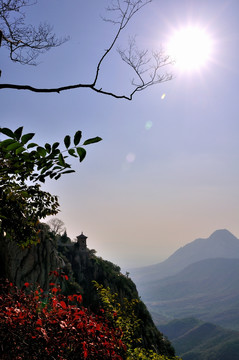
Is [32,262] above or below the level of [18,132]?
above

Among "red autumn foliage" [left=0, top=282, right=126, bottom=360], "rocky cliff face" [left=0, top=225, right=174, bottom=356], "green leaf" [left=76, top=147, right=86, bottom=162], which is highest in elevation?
"rocky cliff face" [left=0, top=225, right=174, bottom=356]

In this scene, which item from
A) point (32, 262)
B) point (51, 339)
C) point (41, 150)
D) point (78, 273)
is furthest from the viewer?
point (78, 273)

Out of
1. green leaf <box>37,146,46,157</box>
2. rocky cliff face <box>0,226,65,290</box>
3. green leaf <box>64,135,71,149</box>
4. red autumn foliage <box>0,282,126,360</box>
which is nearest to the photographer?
green leaf <box>64,135,71,149</box>

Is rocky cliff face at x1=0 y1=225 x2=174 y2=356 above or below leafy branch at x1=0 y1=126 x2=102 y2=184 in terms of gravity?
above

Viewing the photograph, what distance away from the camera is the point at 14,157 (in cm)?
312

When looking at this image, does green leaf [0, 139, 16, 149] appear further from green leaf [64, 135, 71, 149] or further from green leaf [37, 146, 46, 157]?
green leaf [64, 135, 71, 149]

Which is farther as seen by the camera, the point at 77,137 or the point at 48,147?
the point at 48,147

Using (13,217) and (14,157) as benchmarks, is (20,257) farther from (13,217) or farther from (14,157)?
(14,157)

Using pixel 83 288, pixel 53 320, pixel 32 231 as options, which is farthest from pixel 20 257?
pixel 83 288

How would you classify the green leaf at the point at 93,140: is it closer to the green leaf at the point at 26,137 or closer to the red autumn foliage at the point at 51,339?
the green leaf at the point at 26,137

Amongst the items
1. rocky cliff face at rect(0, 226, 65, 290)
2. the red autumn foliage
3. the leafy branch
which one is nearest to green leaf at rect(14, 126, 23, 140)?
the leafy branch

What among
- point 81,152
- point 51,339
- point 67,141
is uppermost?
point 67,141

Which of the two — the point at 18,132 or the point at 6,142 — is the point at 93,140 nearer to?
the point at 18,132

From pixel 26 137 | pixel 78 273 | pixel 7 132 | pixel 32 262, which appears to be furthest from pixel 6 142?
pixel 78 273
